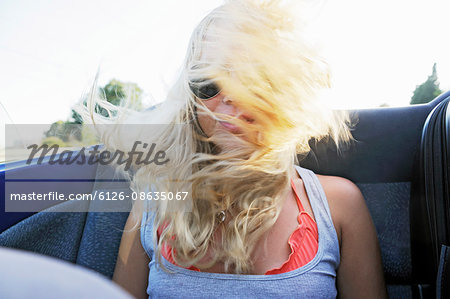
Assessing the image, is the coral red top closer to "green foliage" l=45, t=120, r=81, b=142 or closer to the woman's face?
the woman's face

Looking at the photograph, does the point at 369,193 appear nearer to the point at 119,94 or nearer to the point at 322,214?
the point at 322,214

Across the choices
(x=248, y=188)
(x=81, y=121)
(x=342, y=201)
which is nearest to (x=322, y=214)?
(x=342, y=201)

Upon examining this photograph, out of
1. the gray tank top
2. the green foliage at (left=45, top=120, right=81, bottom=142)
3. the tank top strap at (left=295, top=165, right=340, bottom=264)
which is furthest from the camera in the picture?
the green foliage at (left=45, top=120, right=81, bottom=142)

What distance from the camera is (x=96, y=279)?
1.13ft

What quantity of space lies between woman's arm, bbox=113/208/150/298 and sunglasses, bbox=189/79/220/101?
0.52 metres

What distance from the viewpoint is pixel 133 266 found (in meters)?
1.32

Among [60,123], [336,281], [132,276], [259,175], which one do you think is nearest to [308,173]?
[259,175]

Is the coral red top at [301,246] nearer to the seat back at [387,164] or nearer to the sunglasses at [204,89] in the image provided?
the seat back at [387,164]

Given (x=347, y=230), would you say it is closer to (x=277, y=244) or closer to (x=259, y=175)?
(x=277, y=244)

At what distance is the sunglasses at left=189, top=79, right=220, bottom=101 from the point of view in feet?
3.73

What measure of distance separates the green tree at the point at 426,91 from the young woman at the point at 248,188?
0.40 m

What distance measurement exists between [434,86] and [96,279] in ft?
4.98

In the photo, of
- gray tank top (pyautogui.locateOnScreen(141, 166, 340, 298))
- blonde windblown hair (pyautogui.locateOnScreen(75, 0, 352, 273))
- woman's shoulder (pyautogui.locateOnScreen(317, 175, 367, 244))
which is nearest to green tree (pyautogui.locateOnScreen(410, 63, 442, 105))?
blonde windblown hair (pyautogui.locateOnScreen(75, 0, 352, 273))

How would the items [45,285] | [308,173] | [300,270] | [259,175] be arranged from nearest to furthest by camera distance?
1. [45,285]
2. [300,270]
3. [259,175]
4. [308,173]
